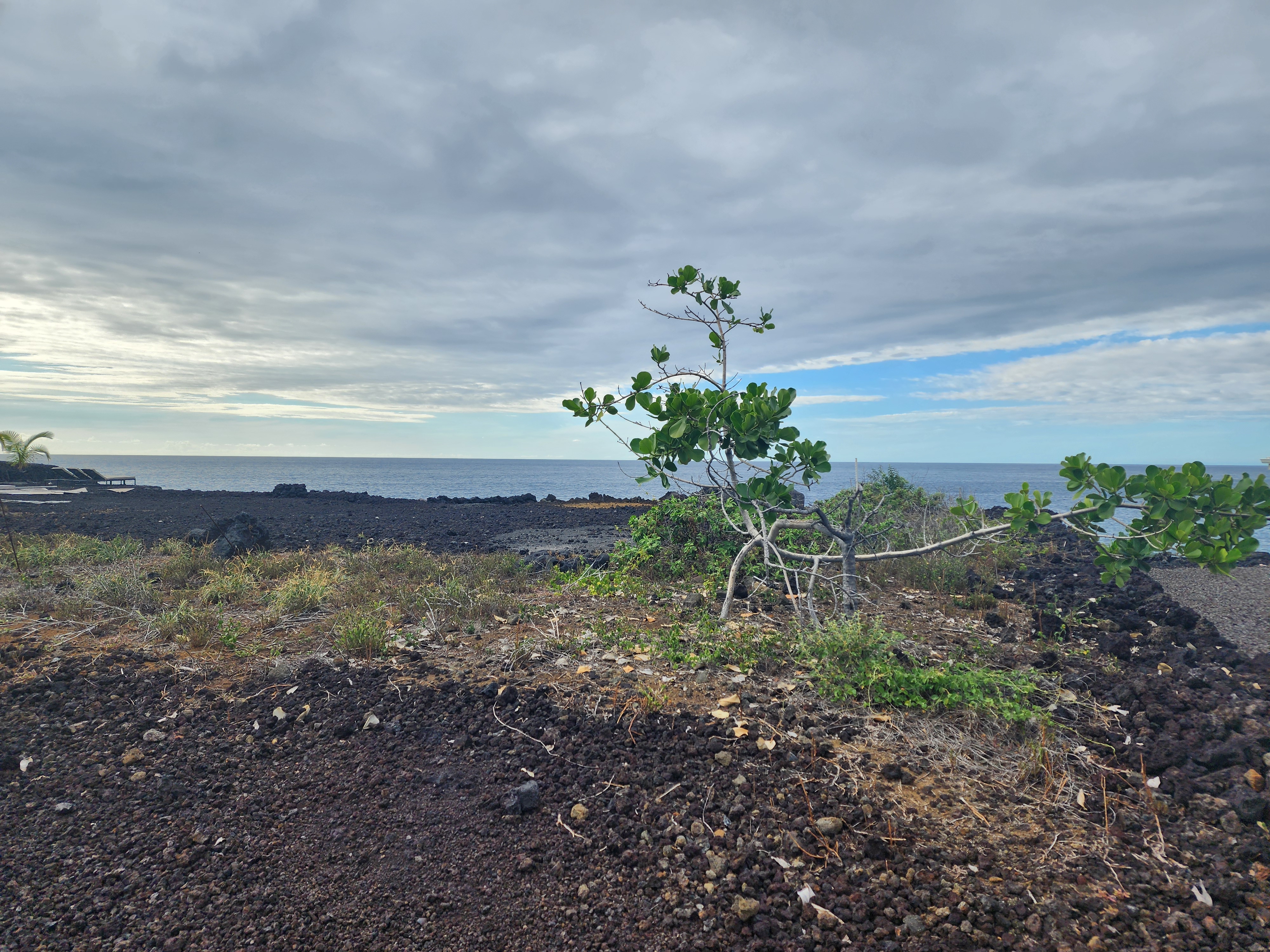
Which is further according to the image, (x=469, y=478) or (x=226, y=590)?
(x=469, y=478)

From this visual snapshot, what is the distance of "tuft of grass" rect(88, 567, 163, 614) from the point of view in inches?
264

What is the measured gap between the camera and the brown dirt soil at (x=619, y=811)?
2.52m

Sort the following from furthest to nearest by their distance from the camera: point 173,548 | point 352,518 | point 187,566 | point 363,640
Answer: point 352,518 → point 173,548 → point 187,566 → point 363,640

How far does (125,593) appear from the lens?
22.4ft

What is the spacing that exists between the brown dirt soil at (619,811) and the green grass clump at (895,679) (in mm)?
145

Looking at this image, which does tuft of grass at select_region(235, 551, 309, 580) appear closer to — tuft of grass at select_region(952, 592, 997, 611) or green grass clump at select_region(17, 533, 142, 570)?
green grass clump at select_region(17, 533, 142, 570)

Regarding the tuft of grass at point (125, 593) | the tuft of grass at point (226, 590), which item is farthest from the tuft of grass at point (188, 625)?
the tuft of grass at point (125, 593)

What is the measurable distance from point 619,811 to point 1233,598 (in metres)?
8.43

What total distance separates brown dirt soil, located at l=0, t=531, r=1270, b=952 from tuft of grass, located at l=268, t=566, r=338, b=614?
157cm

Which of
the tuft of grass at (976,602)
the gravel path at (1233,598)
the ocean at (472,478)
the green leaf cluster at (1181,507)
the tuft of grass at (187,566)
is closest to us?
the green leaf cluster at (1181,507)

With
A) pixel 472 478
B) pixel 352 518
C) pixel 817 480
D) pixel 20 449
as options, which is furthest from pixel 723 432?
pixel 472 478

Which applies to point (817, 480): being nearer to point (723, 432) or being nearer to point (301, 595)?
point (723, 432)

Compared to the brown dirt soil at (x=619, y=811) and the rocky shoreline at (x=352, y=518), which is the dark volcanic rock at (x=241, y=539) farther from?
the brown dirt soil at (x=619, y=811)

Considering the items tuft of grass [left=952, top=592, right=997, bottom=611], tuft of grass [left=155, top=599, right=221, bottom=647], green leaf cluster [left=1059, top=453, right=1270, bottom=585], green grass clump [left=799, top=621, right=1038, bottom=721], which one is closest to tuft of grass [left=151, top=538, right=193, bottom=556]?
tuft of grass [left=155, top=599, right=221, bottom=647]
